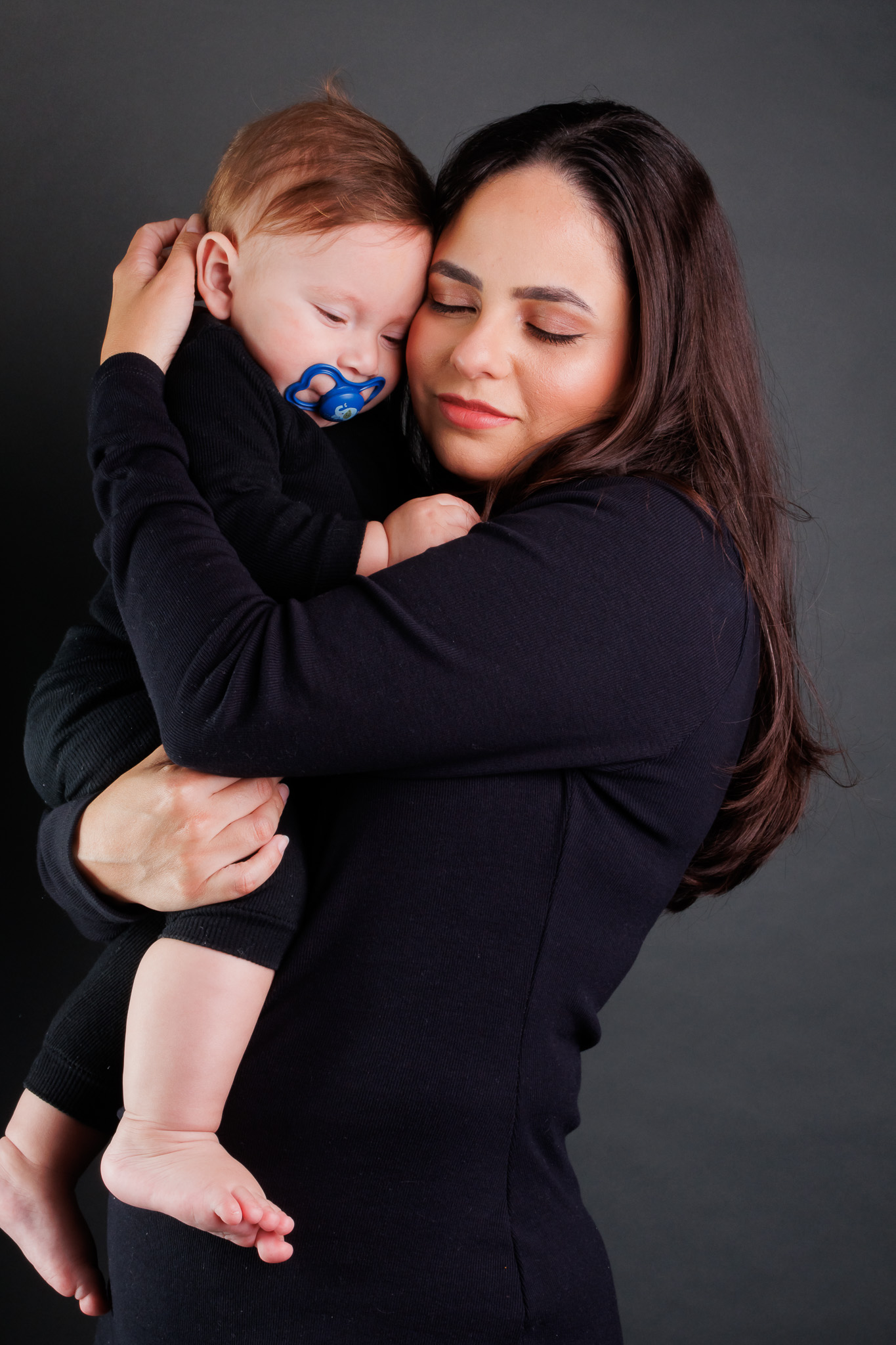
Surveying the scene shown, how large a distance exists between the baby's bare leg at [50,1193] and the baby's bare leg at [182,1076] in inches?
10.7

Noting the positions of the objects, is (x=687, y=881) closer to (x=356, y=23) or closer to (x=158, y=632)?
(x=158, y=632)

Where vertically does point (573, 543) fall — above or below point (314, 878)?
above

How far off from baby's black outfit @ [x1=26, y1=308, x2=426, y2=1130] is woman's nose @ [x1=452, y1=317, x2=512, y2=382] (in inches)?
10.0

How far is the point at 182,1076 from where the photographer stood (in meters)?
1.29

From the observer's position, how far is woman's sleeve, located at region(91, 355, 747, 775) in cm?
118

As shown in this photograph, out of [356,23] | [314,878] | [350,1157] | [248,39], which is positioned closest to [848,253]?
[356,23]

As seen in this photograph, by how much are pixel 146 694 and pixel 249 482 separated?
1.18 feet

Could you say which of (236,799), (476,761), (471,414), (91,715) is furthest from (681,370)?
(91,715)

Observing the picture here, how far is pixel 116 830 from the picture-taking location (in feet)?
4.68

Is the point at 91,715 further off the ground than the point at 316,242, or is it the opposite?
the point at 316,242

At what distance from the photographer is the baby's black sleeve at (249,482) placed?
4.59ft

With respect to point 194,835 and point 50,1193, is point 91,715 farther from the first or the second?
point 50,1193

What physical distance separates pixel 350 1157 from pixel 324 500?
84cm

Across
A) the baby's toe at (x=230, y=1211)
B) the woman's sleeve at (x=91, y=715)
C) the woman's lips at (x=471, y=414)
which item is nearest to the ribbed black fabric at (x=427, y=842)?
the baby's toe at (x=230, y=1211)
